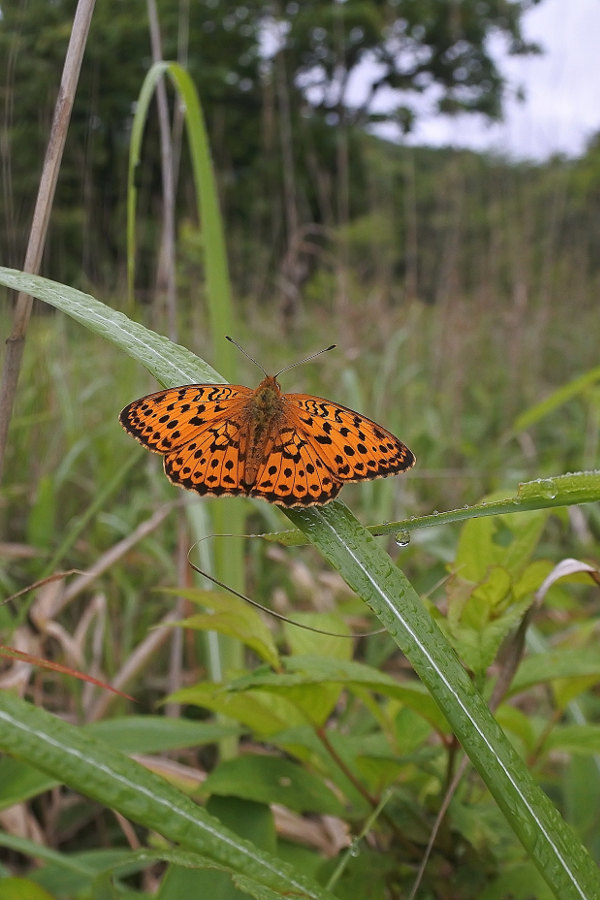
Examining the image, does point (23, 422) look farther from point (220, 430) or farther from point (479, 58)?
point (479, 58)

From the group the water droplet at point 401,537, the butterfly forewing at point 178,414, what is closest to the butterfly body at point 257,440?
the butterfly forewing at point 178,414

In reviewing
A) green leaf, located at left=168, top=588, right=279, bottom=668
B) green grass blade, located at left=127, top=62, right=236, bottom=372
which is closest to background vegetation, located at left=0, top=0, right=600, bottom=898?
green leaf, located at left=168, top=588, right=279, bottom=668

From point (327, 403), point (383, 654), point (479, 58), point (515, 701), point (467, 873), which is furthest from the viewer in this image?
point (479, 58)

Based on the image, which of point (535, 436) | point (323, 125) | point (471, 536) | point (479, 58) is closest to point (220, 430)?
point (471, 536)

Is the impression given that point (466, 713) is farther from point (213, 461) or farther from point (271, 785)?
point (213, 461)

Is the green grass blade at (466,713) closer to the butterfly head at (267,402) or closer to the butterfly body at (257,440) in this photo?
the butterfly body at (257,440)

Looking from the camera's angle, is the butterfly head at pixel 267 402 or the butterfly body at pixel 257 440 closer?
the butterfly body at pixel 257 440

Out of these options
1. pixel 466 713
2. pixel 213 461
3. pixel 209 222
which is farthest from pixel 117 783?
pixel 209 222

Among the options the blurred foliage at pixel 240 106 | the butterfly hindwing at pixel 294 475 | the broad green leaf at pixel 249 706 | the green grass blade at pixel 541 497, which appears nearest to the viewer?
the green grass blade at pixel 541 497
